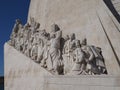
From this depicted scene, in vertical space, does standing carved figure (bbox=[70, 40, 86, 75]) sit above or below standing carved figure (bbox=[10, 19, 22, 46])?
below

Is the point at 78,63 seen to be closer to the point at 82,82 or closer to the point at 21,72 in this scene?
the point at 82,82

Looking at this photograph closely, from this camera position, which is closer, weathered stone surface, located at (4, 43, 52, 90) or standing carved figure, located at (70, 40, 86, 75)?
standing carved figure, located at (70, 40, 86, 75)

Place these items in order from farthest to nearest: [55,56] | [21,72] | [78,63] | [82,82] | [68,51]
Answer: [21,72], [55,56], [68,51], [78,63], [82,82]

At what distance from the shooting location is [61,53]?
8.52 meters

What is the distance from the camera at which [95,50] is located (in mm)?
7574

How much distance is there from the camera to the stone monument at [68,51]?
276 inches

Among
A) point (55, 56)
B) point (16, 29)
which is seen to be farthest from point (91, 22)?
point (16, 29)

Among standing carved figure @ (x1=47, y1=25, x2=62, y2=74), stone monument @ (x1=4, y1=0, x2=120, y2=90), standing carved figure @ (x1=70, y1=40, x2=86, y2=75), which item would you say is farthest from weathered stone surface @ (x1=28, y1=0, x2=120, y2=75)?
standing carved figure @ (x1=47, y1=25, x2=62, y2=74)

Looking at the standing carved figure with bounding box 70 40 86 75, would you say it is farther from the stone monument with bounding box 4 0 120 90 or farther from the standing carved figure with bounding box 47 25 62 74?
the standing carved figure with bounding box 47 25 62 74

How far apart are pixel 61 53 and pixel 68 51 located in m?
0.46

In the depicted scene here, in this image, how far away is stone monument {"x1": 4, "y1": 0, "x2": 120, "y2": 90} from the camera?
702cm

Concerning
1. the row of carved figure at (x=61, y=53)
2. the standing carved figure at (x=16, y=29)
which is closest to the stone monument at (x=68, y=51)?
the row of carved figure at (x=61, y=53)

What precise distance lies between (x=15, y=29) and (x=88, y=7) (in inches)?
197

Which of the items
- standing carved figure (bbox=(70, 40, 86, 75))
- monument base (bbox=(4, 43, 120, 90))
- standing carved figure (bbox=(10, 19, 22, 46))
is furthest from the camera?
standing carved figure (bbox=(10, 19, 22, 46))
